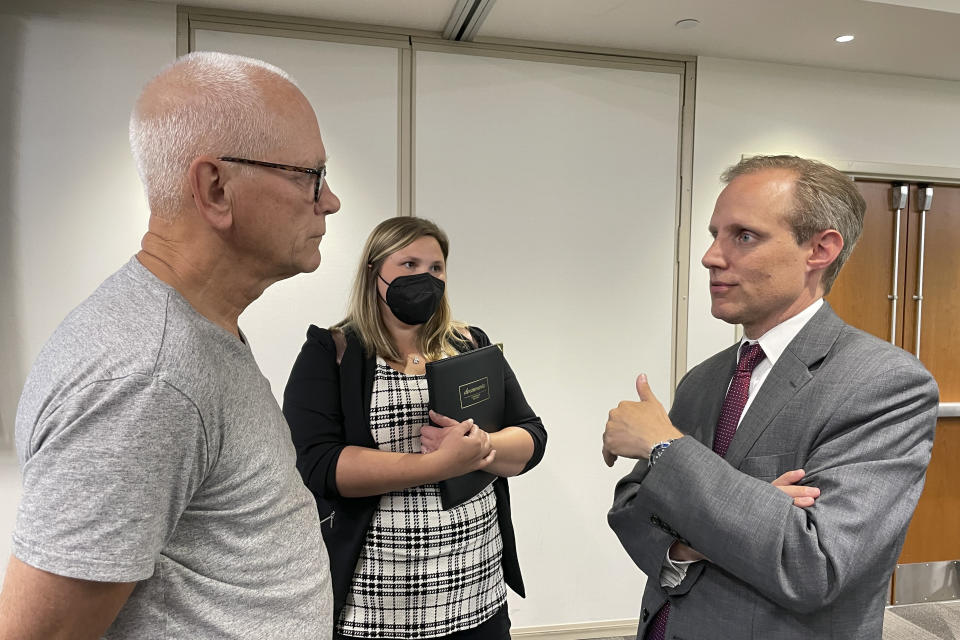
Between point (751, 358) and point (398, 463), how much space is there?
83cm

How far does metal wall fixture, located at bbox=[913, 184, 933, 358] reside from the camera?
11.5 ft

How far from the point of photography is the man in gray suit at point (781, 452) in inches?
40.4

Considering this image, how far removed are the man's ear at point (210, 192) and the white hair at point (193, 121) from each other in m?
0.01

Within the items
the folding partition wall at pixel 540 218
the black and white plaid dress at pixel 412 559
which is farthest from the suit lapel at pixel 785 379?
the folding partition wall at pixel 540 218

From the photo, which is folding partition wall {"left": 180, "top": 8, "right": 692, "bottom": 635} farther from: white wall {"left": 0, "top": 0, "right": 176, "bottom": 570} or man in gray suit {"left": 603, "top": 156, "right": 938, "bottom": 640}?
man in gray suit {"left": 603, "top": 156, "right": 938, "bottom": 640}

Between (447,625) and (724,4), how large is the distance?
8.37 feet

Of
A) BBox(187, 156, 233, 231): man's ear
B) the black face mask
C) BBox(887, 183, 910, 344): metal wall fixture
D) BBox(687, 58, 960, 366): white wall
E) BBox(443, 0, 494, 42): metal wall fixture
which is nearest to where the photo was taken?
BBox(187, 156, 233, 231): man's ear

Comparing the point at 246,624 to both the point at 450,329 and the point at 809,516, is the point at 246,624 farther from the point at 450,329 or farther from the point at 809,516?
the point at 450,329

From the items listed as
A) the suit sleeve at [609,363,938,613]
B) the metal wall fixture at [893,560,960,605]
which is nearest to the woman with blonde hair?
the suit sleeve at [609,363,938,613]

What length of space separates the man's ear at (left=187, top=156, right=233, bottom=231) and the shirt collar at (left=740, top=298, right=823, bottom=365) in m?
1.05

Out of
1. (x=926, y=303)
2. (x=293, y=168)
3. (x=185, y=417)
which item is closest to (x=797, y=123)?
(x=926, y=303)

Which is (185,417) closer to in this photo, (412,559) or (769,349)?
(412,559)

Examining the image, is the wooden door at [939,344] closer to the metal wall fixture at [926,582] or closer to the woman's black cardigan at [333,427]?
the metal wall fixture at [926,582]

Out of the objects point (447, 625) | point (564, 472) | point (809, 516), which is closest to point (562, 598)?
point (564, 472)
